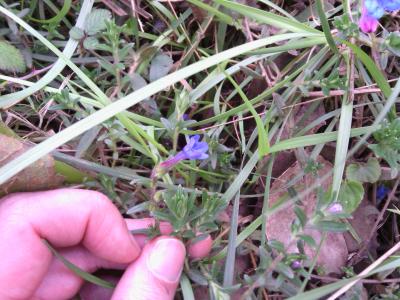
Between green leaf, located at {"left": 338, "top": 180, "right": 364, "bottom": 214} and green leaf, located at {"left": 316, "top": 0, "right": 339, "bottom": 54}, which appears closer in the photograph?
green leaf, located at {"left": 316, "top": 0, "right": 339, "bottom": 54}

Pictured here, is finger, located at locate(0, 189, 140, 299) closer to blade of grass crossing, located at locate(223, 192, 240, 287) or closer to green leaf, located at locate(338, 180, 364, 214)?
blade of grass crossing, located at locate(223, 192, 240, 287)

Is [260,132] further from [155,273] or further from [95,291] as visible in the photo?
[95,291]

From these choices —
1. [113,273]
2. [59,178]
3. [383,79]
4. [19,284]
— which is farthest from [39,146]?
[383,79]

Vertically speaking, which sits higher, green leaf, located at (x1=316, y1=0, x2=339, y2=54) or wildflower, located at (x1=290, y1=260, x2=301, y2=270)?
green leaf, located at (x1=316, y1=0, x2=339, y2=54)

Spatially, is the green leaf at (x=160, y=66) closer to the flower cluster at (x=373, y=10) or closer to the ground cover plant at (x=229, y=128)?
the ground cover plant at (x=229, y=128)

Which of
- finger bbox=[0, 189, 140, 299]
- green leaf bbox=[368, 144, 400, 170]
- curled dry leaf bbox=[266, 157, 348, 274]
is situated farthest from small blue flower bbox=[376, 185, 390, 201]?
finger bbox=[0, 189, 140, 299]

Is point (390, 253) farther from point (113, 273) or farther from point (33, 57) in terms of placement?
point (33, 57)

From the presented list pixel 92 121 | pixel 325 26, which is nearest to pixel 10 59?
pixel 92 121
